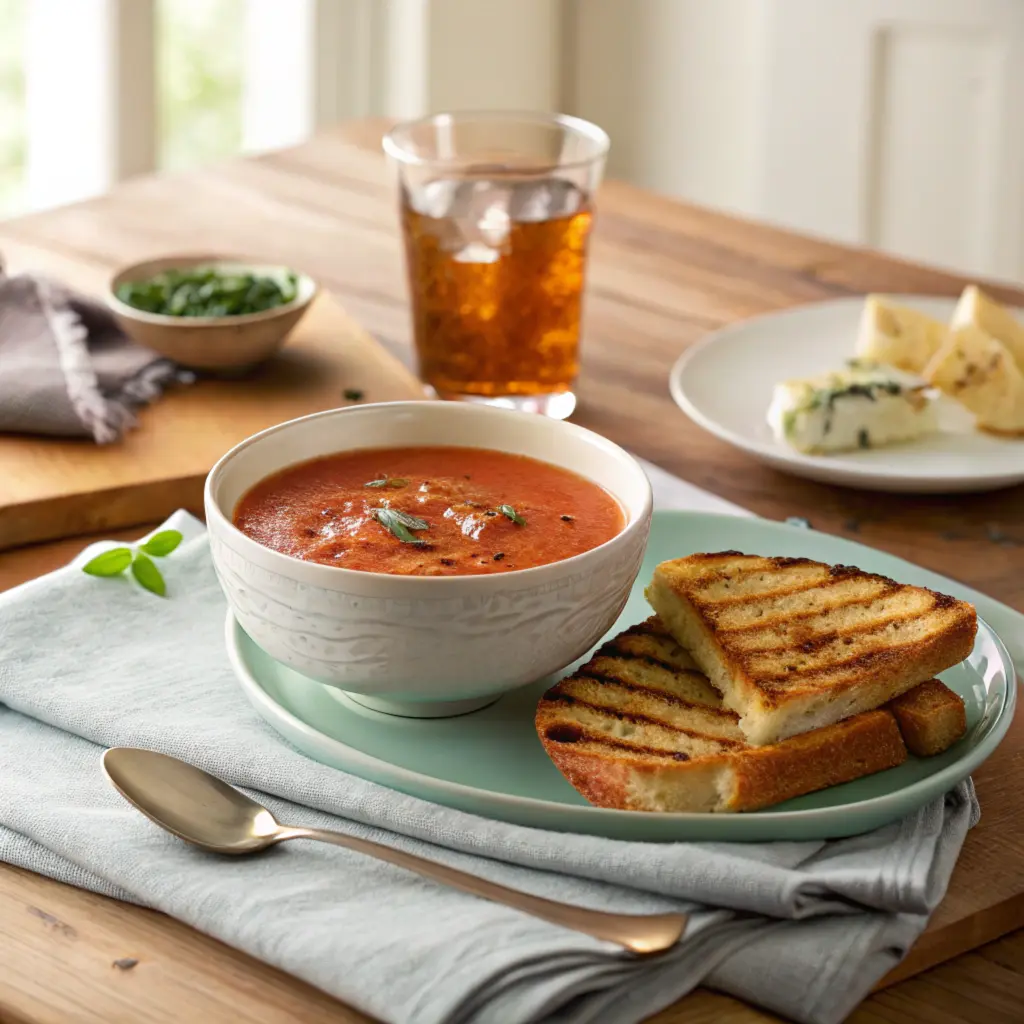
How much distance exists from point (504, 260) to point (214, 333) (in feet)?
1.51

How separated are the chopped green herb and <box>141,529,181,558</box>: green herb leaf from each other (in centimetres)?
62

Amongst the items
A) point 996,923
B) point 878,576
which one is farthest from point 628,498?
point 996,923

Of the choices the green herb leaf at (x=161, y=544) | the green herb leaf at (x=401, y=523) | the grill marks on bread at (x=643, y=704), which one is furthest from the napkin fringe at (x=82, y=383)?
the grill marks on bread at (x=643, y=704)

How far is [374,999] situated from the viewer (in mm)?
1057

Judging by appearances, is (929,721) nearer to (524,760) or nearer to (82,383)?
(524,760)

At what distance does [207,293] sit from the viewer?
2285mm

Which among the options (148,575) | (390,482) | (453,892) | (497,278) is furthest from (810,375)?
(453,892)

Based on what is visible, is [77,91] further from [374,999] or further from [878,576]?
[374,999]

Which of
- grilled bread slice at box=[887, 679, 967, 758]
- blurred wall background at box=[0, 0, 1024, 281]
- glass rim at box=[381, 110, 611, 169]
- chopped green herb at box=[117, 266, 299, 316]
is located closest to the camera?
grilled bread slice at box=[887, 679, 967, 758]

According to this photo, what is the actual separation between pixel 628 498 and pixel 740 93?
14.8ft

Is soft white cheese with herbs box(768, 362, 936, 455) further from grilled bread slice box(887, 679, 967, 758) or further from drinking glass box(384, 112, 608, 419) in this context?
grilled bread slice box(887, 679, 967, 758)

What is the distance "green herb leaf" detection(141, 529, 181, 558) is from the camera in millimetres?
1721

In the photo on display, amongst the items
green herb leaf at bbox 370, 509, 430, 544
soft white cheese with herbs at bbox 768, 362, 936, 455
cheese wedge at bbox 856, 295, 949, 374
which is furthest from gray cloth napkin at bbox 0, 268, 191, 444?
cheese wedge at bbox 856, 295, 949, 374

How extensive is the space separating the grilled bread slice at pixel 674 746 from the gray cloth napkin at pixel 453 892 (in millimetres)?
57
